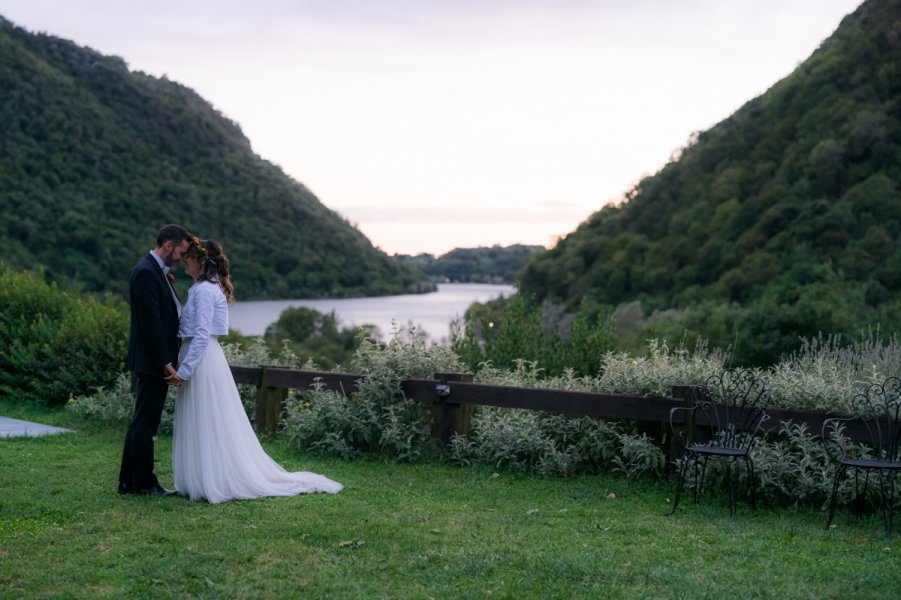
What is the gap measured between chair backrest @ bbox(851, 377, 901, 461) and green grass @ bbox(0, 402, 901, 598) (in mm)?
611

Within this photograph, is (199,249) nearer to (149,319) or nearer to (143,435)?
(149,319)

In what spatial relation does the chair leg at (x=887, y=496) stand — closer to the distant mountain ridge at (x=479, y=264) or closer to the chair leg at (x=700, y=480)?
the chair leg at (x=700, y=480)

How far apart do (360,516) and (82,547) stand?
1.93m

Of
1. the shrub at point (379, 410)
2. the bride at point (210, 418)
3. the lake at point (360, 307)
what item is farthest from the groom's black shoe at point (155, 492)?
the lake at point (360, 307)

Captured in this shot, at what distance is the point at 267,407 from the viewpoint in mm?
11445

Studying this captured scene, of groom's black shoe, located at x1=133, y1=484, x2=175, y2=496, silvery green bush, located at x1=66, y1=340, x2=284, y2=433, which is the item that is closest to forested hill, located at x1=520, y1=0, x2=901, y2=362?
silvery green bush, located at x1=66, y1=340, x2=284, y2=433

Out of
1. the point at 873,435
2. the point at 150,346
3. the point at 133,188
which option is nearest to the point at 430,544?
the point at 150,346

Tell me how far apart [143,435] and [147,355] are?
2.13 ft

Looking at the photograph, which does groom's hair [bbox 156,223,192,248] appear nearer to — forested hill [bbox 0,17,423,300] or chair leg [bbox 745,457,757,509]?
chair leg [bbox 745,457,757,509]

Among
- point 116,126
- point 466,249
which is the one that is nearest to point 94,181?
point 116,126

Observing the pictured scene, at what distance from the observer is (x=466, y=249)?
46906mm

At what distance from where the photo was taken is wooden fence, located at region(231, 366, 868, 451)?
8562mm

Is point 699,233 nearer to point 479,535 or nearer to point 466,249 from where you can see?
point 466,249

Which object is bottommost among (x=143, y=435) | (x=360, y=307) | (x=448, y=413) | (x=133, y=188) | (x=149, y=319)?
(x=448, y=413)
